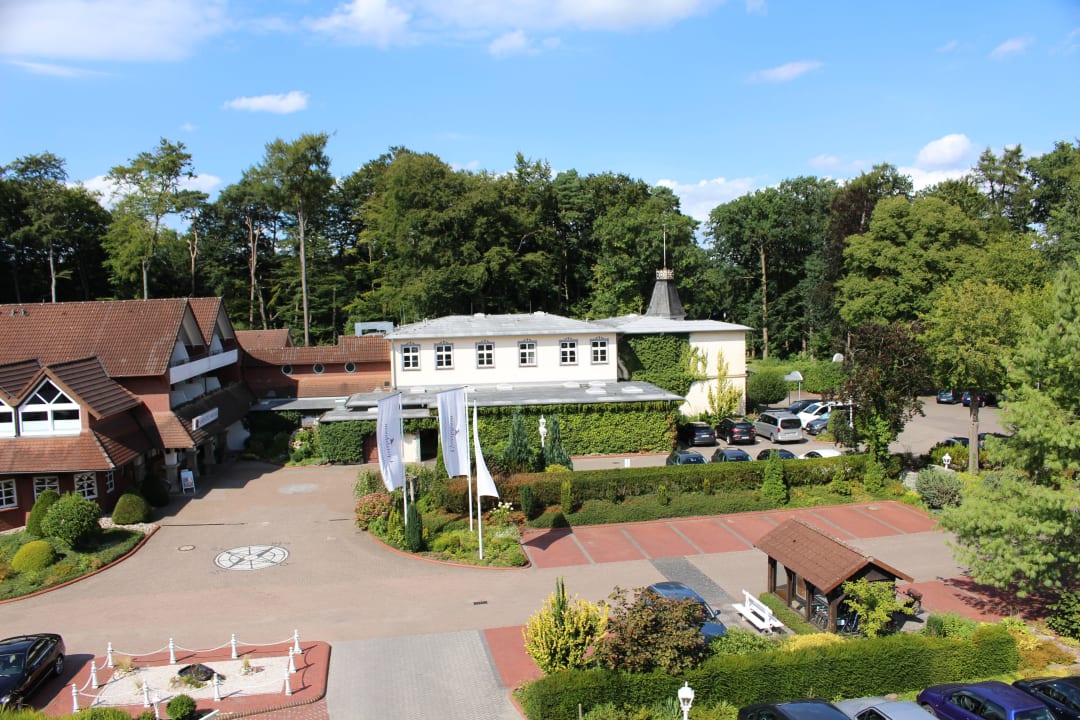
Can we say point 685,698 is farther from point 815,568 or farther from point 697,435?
point 697,435

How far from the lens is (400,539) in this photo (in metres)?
23.5

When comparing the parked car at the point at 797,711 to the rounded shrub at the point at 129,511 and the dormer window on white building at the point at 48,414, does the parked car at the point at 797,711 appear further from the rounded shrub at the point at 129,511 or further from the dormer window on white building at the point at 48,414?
the dormer window on white building at the point at 48,414

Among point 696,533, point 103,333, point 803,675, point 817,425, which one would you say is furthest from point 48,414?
point 817,425

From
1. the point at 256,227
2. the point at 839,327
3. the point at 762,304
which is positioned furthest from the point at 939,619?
the point at 256,227

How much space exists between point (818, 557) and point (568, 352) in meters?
21.2

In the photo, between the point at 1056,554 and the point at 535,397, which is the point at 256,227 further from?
the point at 1056,554

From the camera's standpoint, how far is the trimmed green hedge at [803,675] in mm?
13844

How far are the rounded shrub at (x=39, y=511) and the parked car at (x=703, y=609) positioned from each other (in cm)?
1883

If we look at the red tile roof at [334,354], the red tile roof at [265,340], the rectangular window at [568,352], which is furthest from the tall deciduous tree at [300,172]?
the rectangular window at [568,352]

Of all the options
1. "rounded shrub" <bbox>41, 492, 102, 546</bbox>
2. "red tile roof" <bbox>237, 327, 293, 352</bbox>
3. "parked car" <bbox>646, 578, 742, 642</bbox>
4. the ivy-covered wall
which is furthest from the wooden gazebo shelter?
"red tile roof" <bbox>237, 327, 293, 352</bbox>

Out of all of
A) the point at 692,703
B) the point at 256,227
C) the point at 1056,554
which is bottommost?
the point at 692,703

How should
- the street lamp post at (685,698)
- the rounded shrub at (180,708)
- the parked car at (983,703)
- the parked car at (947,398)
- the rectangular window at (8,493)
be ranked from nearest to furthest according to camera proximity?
the street lamp post at (685,698), the parked car at (983,703), the rounded shrub at (180,708), the rectangular window at (8,493), the parked car at (947,398)

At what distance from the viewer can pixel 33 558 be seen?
21438mm

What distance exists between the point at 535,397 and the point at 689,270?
28208mm
